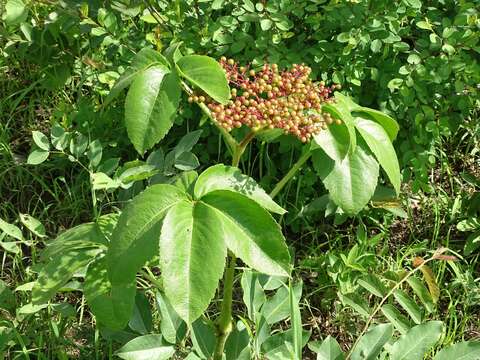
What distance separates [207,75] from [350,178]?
1.33 ft

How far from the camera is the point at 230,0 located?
8.18 ft

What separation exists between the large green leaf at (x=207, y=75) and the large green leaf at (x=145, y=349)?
698mm

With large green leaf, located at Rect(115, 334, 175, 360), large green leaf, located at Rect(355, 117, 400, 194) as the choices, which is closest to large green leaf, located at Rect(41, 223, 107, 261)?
large green leaf, located at Rect(115, 334, 175, 360)

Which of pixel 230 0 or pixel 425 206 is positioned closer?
pixel 230 0

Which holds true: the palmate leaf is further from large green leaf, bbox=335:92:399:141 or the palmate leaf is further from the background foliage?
the background foliage

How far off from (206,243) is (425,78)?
4.36ft

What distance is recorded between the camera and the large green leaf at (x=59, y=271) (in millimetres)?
1724

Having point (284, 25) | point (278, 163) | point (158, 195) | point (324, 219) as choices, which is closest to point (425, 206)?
point (324, 219)

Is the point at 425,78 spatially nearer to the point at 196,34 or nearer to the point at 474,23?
the point at 474,23

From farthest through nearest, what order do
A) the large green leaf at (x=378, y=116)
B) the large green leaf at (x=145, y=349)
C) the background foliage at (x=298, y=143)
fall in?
the background foliage at (x=298, y=143) < the large green leaf at (x=145, y=349) < the large green leaf at (x=378, y=116)

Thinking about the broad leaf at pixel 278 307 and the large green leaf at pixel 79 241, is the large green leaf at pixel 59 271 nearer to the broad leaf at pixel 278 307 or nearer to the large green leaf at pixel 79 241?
the large green leaf at pixel 79 241

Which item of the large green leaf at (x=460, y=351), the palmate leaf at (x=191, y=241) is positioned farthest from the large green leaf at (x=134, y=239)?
the large green leaf at (x=460, y=351)

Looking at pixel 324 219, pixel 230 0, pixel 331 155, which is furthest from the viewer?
pixel 324 219

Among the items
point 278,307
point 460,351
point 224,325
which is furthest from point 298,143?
point 460,351
